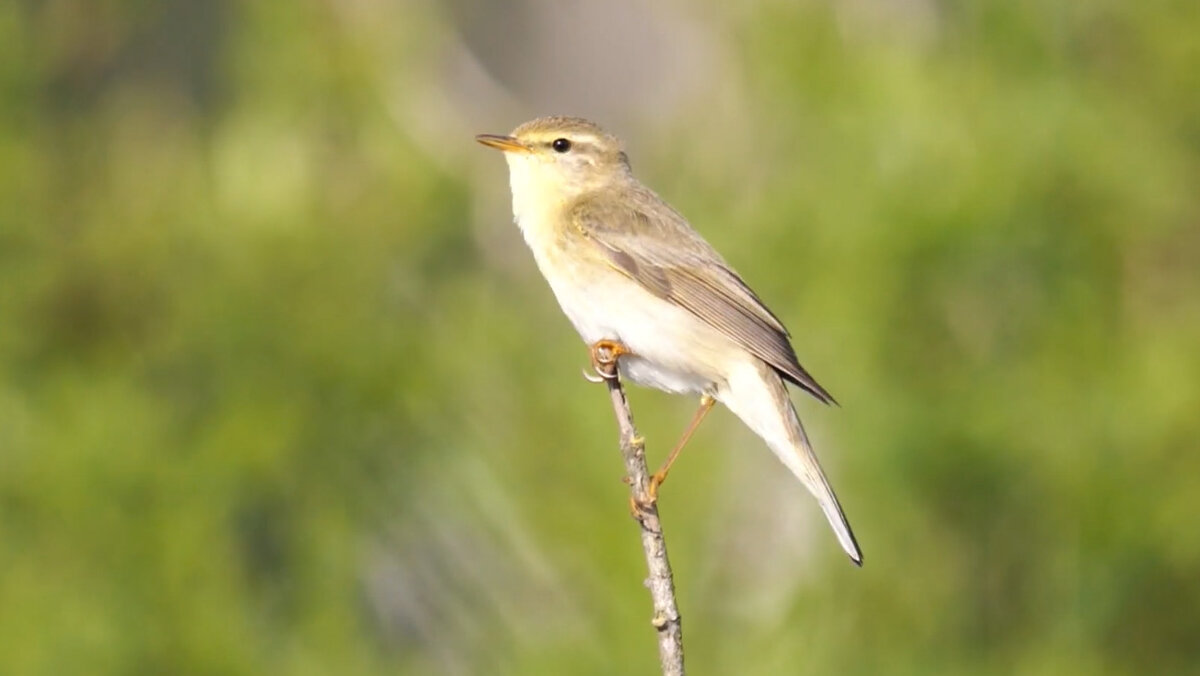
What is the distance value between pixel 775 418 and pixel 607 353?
453 mm

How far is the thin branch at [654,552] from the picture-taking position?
10.5 ft

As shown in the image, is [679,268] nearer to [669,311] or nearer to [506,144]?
[669,311]

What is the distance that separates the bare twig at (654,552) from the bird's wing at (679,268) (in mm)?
594

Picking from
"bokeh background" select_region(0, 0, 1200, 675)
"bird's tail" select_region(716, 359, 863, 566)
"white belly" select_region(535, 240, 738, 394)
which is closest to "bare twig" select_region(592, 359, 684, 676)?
"white belly" select_region(535, 240, 738, 394)

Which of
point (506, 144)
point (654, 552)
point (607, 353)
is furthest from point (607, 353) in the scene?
point (654, 552)

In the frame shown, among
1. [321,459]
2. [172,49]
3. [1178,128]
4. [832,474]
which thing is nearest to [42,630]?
[321,459]

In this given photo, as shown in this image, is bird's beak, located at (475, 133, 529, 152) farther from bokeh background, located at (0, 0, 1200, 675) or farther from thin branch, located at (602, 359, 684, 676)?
bokeh background, located at (0, 0, 1200, 675)

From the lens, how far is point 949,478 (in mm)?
6207

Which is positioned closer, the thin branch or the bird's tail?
the thin branch

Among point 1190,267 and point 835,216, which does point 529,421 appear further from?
point 1190,267

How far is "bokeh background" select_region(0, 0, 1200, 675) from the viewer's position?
20.1 feet

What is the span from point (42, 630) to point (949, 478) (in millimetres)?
3448

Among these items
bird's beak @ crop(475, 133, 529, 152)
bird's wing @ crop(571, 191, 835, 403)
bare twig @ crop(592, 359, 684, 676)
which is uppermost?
bird's beak @ crop(475, 133, 529, 152)

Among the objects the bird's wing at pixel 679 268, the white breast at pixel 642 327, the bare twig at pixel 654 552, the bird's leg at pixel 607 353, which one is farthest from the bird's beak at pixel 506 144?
the bare twig at pixel 654 552
